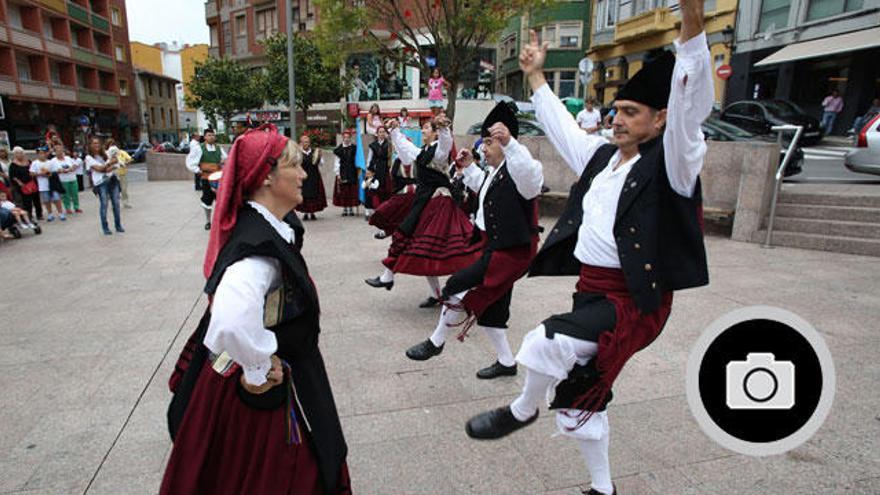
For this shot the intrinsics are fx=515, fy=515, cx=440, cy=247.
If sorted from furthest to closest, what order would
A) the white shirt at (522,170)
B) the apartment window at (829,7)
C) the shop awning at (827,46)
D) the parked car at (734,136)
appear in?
the apartment window at (829,7), the shop awning at (827,46), the parked car at (734,136), the white shirt at (522,170)

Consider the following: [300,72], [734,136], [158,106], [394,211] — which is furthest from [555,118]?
[158,106]

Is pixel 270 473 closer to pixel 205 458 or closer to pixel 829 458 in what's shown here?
pixel 205 458

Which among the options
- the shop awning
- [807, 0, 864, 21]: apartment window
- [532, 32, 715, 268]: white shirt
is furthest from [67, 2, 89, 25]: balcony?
[532, 32, 715, 268]: white shirt

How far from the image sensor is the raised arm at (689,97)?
5.67 ft

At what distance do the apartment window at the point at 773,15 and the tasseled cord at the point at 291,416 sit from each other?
85.7 feet

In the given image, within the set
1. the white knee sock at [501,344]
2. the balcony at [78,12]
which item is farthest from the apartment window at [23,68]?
the white knee sock at [501,344]

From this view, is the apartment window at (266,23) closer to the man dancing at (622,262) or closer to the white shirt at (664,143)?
the white shirt at (664,143)

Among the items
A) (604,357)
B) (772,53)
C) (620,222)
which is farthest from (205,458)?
(772,53)

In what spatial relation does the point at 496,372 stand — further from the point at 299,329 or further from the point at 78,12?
the point at 78,12

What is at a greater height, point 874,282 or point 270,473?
point 270,473

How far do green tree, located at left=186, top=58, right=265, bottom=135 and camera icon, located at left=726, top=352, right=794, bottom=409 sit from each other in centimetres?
3385

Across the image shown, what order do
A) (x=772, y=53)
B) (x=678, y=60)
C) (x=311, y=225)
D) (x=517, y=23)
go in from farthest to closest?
(x=517, y=23)
(x=772, y=53)
(x=311, y=225)
(x=678, y=60)

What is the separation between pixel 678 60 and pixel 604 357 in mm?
1165

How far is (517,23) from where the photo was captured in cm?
3938
